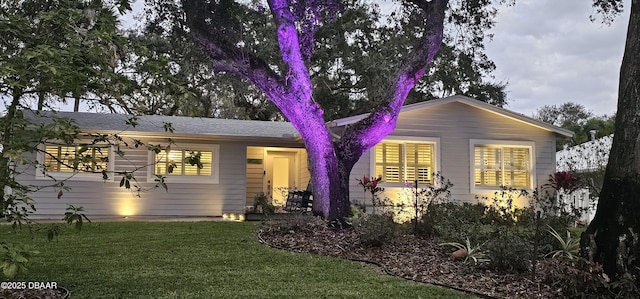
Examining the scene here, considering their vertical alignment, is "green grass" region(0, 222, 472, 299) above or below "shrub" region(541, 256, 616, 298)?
below

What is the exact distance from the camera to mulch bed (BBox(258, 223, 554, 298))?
5672 mm

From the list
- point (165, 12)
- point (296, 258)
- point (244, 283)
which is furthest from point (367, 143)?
point (165, 12)

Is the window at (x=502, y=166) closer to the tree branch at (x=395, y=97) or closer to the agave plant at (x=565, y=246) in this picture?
the tree branch at (x=395, y=97)

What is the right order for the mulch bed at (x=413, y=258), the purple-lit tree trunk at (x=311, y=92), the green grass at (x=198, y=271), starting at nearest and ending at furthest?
the green grass at (x=198, y=271) → the mulch bed at (x=413, y=258) → the purple-lit tree trunk at (x=311, y=92)

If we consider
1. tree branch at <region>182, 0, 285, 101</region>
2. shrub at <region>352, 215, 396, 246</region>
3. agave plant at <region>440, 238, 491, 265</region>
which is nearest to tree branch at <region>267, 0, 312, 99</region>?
tree branch at <region>182, 0, 285, 101</region>

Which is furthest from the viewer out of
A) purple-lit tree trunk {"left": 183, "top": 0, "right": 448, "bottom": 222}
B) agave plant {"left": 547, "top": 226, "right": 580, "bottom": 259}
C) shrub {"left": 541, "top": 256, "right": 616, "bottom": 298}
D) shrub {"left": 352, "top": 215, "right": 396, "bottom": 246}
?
purple-lit tree trunk {"left": 183, "top": 0, "right": 448, "bottom": 222}

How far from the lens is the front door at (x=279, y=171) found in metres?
17.1

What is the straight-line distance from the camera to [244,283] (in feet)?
18.1

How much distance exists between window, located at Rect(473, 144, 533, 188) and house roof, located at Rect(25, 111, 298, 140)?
492cm

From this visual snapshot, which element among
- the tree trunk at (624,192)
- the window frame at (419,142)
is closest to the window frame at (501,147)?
the window frame at (419,142)

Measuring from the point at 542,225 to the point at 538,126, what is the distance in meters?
7.17

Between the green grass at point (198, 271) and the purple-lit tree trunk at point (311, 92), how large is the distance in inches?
77.4

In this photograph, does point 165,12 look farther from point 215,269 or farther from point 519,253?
point 519,253

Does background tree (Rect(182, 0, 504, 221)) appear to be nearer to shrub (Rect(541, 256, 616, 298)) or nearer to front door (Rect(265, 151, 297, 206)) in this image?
shrub (Rect(541, 256, 616, 298))
